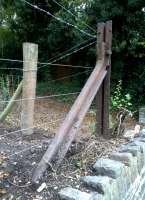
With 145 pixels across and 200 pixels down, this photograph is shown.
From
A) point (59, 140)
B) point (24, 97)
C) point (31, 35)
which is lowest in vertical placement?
point (59, 140)

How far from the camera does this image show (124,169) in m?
2.73

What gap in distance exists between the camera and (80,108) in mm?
2977

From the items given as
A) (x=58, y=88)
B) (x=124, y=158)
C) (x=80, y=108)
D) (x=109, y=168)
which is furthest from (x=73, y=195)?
(x=58, y=88)

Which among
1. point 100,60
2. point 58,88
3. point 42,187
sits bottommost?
point 42,187

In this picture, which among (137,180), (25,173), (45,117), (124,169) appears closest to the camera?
(25,173)

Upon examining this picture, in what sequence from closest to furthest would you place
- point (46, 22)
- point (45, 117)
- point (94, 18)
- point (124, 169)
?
point (124, 169)
point (45, 117)
point (94, 18)
point (46, 22)

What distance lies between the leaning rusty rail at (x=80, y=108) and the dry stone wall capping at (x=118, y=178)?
0.28 m

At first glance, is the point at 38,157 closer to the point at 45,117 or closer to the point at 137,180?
the point at 137,180

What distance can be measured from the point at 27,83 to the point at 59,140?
1.04 metres

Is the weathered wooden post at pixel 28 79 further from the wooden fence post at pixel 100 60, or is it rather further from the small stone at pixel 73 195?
the small stone at pixel 73 195

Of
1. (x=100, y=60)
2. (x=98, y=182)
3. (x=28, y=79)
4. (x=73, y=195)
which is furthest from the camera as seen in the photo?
(x=28, y=79)

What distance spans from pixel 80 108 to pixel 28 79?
0.78 m

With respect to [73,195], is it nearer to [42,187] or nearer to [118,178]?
[42,187]

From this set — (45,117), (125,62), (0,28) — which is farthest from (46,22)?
(45,117)
